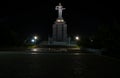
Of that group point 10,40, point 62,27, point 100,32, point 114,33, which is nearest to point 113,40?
point 114,33

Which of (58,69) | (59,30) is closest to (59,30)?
(59,30)

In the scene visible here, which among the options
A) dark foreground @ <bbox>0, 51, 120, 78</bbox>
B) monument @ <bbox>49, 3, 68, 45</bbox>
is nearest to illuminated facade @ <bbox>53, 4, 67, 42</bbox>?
monument @ <bbox>49, 3, 68, 45</bbox>

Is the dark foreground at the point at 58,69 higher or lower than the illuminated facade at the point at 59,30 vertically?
lower

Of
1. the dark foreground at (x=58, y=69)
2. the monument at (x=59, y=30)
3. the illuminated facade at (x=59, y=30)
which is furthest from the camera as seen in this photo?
the illuminated facade at (x=59, y=30)

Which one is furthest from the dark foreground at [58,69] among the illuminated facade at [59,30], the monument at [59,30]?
the illuminated facade at [59,30]

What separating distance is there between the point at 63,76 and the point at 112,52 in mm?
20967

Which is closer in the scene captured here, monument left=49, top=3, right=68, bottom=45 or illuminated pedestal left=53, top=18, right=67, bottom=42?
monument left=49, top=3, right=68, bottom=45

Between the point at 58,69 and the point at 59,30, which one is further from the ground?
the point at 59,30

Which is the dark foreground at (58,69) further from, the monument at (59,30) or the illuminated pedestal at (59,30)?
the illuminated pedestal at (59,30)

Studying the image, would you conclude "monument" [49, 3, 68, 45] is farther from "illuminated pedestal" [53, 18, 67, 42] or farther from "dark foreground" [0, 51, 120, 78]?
"dark foreground" [0, 51, 120, 78]

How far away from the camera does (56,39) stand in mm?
82250

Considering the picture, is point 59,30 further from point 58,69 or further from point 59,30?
point 58,69

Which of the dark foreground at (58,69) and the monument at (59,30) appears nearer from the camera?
the dark foreground at (58,69)

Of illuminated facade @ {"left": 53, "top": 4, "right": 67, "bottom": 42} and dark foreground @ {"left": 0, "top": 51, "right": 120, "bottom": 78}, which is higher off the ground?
illuminated facade @ {"left": 53, "top": 4, "right": 67, "bottom": 42}
